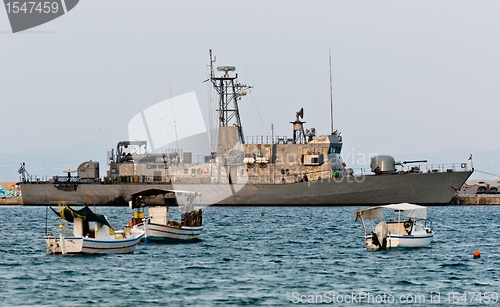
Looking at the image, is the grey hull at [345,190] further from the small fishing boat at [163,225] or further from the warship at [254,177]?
the small fishing boat at [163,225]

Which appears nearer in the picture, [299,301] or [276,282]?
[299,301]

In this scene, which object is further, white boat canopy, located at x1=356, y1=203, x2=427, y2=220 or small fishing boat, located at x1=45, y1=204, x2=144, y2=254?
white boat canopy, located at x1=356, y1=203, x2=427, y2=220

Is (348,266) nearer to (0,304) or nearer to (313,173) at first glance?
(0,304)

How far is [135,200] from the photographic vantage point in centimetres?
3906

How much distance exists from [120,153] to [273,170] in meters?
14.2

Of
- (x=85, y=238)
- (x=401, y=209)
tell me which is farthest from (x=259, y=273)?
(x=401, y=209)

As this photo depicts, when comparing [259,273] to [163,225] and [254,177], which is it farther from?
[254,177]

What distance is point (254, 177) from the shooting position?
213 ft

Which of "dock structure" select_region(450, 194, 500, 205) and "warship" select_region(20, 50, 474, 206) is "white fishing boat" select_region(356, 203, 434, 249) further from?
"dock structure" select_region(450, 194, 500, 205)

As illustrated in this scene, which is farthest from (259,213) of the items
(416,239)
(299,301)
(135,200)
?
(299,301)

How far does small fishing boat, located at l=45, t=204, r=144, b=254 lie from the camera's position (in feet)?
100

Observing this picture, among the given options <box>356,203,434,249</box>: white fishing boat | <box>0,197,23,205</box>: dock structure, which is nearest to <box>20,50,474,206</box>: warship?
<box>0,197,23,205</box>: dock structure

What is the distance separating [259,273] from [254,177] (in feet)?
124

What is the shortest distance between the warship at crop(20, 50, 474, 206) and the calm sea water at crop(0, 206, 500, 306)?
20547mm
